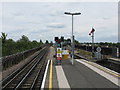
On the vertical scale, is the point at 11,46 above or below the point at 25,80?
above

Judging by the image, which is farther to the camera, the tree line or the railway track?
the tree line

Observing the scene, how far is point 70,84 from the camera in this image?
35.2ft

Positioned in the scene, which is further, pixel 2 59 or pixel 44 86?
pixel 2 59

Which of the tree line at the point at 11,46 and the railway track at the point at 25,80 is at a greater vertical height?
the tree line at the point at 11,46

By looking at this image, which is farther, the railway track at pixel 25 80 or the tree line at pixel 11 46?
the tree line at pixel 11 46

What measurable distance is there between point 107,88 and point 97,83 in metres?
1.06

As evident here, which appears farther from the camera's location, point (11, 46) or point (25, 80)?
point (11, 46)

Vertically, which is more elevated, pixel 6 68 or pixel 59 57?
pixel 59 57

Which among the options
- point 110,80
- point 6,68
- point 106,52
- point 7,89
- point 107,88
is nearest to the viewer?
point 107,88

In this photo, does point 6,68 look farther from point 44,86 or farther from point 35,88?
point 44,86

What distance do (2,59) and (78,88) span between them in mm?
11752

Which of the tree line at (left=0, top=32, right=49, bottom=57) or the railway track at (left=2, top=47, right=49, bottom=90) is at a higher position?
the tree line at (left=0, top=32, right=49, bottom=57)

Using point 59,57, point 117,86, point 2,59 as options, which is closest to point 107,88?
point 117,86

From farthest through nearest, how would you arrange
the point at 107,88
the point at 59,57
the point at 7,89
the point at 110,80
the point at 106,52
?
the point at 106,52 → the point at 59,57 → the point at 7,89 → the point at 110,80 → the point at 107,88
